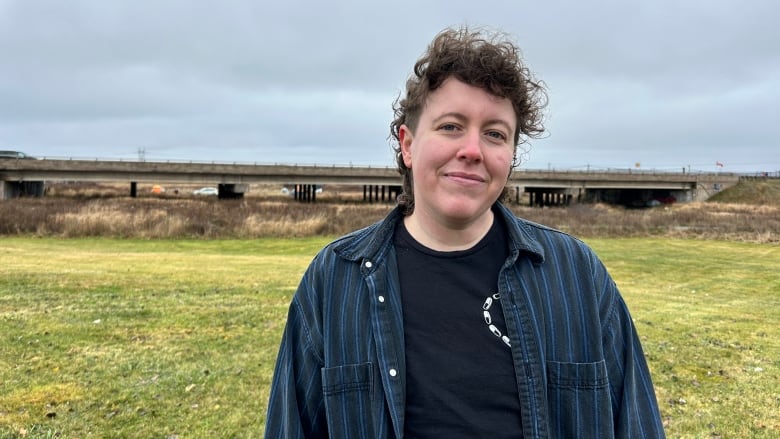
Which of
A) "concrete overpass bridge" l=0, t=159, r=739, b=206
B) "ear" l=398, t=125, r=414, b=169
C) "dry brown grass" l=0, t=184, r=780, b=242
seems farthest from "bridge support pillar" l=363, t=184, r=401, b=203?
"ear" l=398, t=125, r=414, b=169

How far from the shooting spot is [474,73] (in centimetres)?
211

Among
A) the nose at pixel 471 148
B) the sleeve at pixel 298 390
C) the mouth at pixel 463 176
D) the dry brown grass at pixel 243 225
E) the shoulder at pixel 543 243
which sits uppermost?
the nose at pixel 471 148

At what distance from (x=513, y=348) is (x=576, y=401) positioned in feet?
1.07

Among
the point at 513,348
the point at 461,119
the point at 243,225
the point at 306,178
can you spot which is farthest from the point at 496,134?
the point at 306,178

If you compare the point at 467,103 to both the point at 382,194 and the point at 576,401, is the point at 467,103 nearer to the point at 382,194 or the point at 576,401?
the point at 576,401

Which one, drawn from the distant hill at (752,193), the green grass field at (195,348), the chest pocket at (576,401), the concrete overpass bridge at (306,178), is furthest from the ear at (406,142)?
the distant hill at (752,193)

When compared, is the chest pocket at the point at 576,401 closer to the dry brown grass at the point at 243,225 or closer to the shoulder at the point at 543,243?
the shoulder at the point at 543,243

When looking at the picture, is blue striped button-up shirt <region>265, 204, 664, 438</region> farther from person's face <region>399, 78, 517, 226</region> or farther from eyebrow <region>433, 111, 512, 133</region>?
eyebrow <region>433, 111, 512, 133</region>

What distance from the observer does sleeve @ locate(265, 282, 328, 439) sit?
84.9 inches

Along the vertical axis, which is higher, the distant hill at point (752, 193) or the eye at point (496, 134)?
the distant hill at point (752, 193)

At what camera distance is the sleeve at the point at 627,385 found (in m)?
2.14

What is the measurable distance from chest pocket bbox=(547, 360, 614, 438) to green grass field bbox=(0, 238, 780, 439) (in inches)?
138

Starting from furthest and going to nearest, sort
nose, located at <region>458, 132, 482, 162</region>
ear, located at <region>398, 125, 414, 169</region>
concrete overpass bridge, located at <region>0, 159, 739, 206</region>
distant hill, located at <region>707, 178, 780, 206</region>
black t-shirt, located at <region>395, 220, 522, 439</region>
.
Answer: distant hill, located at <region>707, 178, 780, 206</region> → concrete overpass bridge, located at <region>0, 159, 739, 206</region> → ear, located at <region>398, 125, 414, 169</region> → nose, located at <region>458, 132, 482, 162</region> → black t-shirt, located at <region>395, 220, 522, 439</region>

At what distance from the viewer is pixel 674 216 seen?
127ft
